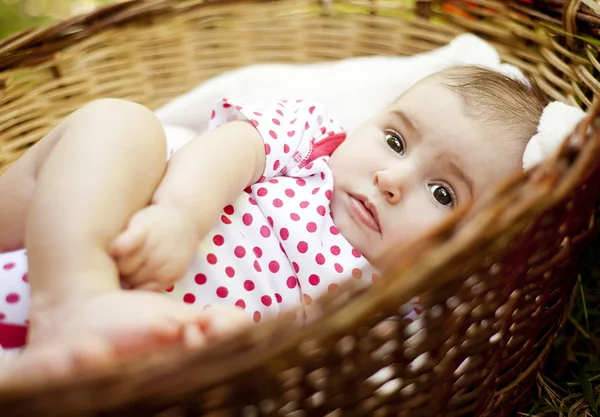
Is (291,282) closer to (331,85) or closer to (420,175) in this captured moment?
(420,175)

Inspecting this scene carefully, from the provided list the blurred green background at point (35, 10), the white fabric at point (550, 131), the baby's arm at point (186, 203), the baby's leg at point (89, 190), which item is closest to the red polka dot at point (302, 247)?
the baby's arm at point (186, 203)

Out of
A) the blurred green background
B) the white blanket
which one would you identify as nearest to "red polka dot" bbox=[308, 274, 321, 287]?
the white blanket

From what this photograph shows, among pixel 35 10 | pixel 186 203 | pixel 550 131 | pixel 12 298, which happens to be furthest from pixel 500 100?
pixel 35 10

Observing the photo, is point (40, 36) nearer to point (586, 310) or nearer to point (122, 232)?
point (122, 232)

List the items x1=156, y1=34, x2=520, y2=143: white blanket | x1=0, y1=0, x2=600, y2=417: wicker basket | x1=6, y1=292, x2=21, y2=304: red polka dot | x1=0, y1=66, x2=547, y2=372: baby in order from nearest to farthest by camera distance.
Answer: x1=0, y1=0, x2=600, y2=417: wicker basket, x1=0, y1=66, x2=547, y2=372: baby, x1=6, y1=292, x2=21, y2=304: red polka dot, x1=156, y1=34, x2=520, y2=143: white blanket

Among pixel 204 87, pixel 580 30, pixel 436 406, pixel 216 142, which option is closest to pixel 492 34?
pixel 580 30

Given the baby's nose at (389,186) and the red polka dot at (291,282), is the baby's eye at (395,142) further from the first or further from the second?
the red polka dot at (291,282)

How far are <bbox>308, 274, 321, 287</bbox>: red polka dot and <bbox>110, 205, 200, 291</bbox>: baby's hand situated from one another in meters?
0.20

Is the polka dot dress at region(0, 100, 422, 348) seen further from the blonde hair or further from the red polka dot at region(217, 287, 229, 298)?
the blonde hair

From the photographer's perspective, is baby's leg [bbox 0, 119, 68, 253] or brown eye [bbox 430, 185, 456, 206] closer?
baby's leg [bbox 0, 119, 68, 253]

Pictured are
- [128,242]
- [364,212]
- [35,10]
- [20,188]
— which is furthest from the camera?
[35,10]

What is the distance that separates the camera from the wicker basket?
47 centimetres

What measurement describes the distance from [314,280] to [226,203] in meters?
0.17

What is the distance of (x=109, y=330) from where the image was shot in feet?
1.91
